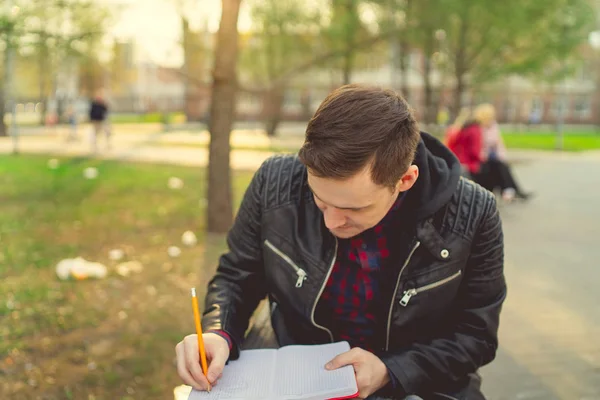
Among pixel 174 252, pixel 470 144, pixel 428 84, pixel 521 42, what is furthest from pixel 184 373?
pixel 428 84

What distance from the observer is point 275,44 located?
3055cm

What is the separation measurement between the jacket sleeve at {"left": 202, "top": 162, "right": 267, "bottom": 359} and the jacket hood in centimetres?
51

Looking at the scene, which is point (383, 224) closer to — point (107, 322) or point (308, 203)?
point (308, 203)

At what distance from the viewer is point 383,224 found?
189cm

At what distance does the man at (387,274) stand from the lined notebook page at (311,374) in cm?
5

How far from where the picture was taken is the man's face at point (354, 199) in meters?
1.64

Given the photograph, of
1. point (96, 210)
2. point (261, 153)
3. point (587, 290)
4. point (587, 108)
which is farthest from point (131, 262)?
point (587, 108)

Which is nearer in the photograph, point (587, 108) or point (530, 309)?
point (530, 309)

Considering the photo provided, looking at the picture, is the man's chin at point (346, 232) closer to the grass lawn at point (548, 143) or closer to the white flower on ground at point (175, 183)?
the white flower on ground at point (175, 183)

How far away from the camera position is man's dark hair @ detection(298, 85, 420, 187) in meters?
1.56

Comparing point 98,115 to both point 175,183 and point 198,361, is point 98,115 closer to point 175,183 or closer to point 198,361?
point 175,183

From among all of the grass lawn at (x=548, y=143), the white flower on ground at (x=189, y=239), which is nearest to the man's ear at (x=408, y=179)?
the white flower on ground at (x=189, y=239)

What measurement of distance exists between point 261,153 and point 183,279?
14233mm

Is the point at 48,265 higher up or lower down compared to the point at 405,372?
lower down
